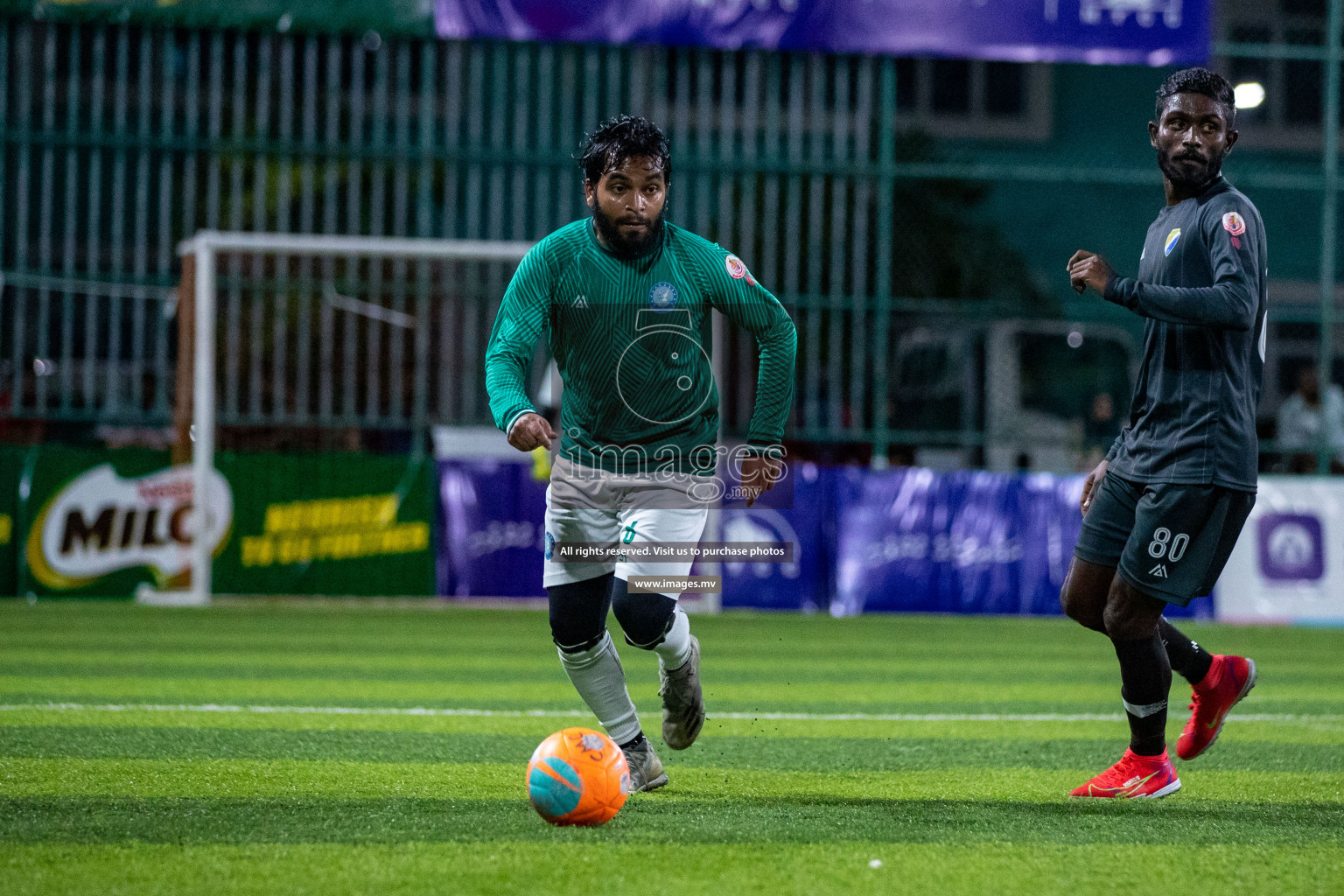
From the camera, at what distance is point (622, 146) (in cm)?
445

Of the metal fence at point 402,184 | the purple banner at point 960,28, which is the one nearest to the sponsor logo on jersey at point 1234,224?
the metal fence at point 402,184

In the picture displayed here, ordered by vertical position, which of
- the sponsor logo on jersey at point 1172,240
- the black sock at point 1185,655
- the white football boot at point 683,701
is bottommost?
the white football boot at point 683,701

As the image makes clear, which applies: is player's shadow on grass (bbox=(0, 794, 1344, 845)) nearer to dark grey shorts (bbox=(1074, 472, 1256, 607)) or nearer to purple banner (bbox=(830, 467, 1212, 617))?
dark grey shorts (bbox=(1074, 472, 1256, 607))

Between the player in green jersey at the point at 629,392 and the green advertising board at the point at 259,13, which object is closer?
the player in green jersey at the point at 629,392

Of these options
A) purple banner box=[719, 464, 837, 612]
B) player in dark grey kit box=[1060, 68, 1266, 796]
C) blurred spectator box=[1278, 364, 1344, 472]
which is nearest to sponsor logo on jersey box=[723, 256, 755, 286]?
player in dark grey kit box=[1060, 68, 1266, 796]

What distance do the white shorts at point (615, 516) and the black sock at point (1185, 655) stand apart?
1.58 metres

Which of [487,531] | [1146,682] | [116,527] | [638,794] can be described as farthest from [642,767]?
[116,527]

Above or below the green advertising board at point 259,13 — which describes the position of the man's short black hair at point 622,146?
below

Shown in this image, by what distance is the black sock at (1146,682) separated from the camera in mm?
4645

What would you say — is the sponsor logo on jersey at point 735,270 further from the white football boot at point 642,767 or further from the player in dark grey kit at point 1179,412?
the white football boot at point 642,767

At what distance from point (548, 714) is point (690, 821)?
2726 millimetres

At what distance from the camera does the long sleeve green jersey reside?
462 centimetres

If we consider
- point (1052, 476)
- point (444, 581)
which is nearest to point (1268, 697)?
point (1052, 476)

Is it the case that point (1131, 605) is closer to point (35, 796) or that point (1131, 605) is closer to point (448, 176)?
point (35, 796)
